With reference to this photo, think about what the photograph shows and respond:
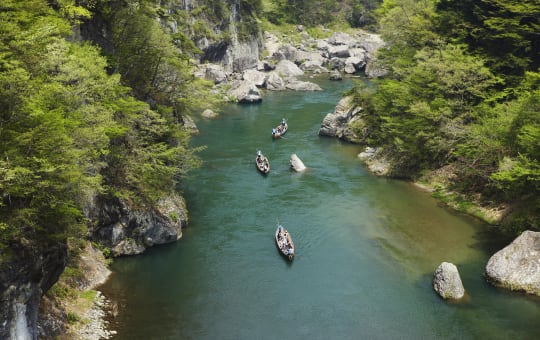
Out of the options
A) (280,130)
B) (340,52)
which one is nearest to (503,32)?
(280,130)

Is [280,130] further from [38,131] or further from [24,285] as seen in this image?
[24,285]

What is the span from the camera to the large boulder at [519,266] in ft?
83.3

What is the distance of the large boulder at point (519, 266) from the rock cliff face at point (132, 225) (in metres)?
20.4

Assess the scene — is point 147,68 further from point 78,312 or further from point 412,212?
point 412,212

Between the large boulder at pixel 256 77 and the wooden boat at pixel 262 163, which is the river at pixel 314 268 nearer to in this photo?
the wooden boat at pixel 262 163

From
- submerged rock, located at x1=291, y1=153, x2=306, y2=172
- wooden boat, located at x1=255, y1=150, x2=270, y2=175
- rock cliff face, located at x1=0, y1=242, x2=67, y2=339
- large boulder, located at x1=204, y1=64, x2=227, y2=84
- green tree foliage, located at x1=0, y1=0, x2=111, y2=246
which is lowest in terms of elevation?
large boulder, located at x1=204, y1=64, x2=227, y2=84

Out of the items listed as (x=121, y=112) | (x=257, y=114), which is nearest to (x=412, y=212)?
(x=121, y=112)

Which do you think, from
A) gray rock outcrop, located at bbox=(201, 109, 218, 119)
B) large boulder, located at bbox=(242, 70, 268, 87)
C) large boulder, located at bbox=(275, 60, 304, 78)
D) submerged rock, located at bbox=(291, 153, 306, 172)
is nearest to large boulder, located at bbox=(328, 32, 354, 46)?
large boulder, located at bbox=(275, 60, 304, 78)

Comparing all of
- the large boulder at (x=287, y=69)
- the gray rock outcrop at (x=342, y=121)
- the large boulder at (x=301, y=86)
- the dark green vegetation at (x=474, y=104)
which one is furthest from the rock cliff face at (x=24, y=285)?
the large boulder at (x=287, y=69)

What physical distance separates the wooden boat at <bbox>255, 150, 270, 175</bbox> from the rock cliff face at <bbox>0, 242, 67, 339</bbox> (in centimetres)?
2587

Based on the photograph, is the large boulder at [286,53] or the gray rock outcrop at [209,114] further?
the large boulder at [286,53]

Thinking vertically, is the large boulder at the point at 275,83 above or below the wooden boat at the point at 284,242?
below

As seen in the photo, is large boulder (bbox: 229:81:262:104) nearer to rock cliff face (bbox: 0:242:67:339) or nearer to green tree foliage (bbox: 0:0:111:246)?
green tree foliage (bbox: 0:0:111:246)

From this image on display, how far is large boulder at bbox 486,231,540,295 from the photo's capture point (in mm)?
25375
